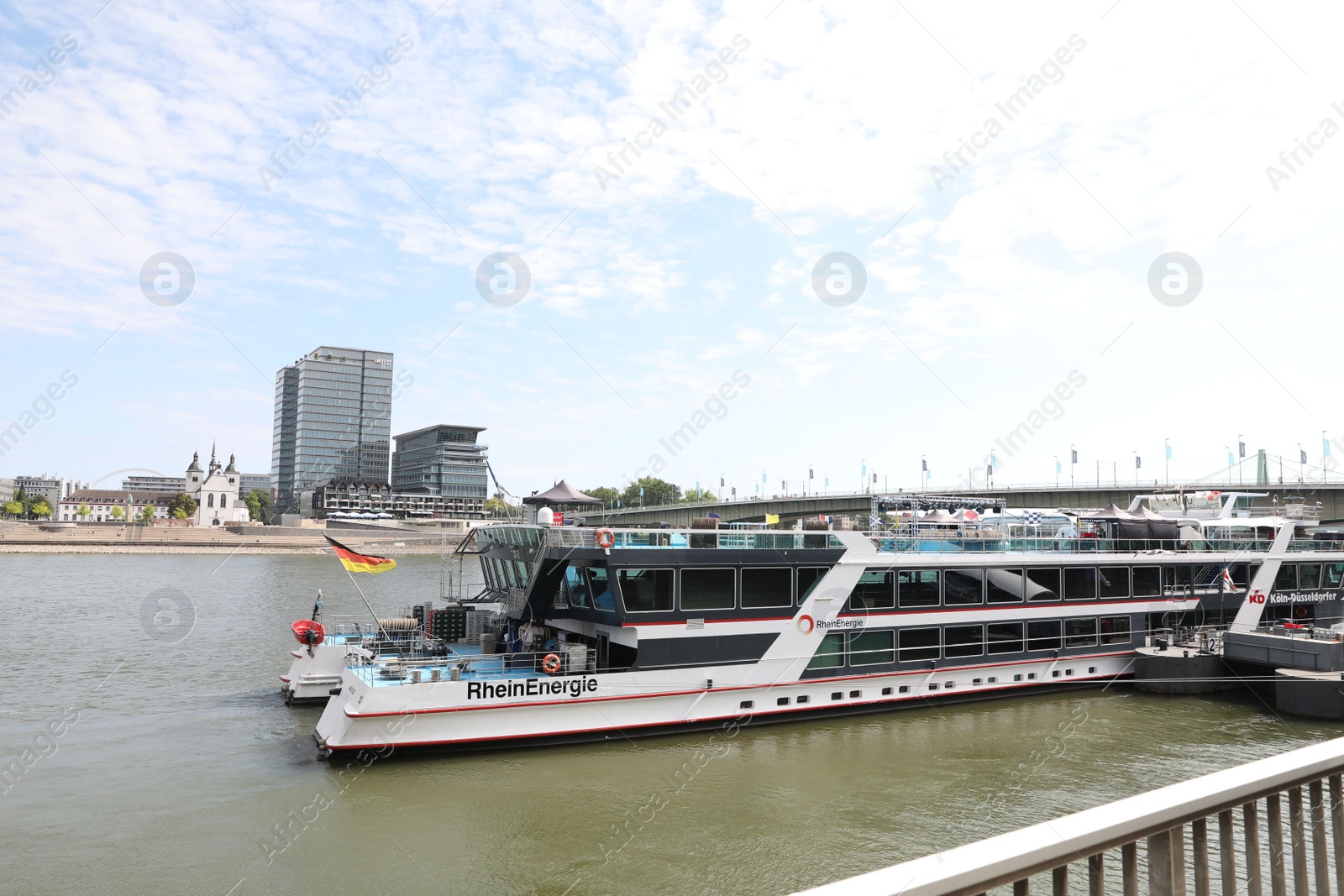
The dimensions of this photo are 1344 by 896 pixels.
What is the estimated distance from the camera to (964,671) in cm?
2116

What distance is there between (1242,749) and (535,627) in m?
15.8

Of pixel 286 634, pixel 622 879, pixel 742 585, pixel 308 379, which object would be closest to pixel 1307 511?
pixel 742 585

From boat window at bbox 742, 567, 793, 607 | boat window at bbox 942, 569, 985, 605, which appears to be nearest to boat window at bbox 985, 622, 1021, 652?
boat window at bbox 942, 569, 985, 605

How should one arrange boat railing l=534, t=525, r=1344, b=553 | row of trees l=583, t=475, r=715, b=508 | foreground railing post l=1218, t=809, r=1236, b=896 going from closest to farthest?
foreground railing post l=1218, t=809, r=1236, b=896, boat railing l=534, t=525, r=1344, b=553, row of trees l=583, t=475, r=715, b=508

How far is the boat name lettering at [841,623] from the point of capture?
19188mm

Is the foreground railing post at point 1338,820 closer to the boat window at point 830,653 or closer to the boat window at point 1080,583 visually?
the boat window at point 830,653

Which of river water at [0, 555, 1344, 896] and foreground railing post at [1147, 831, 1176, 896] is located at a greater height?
foreground railing post at [1147, 831, 1176, 896]

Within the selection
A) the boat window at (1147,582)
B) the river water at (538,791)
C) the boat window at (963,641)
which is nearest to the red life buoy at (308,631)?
the river water at (538,791)

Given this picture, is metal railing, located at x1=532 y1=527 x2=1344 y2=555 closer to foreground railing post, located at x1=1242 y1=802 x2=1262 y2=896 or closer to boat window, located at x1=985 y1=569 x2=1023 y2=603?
boat window, located at x1=985 y1=569 x2=1023 y2=603

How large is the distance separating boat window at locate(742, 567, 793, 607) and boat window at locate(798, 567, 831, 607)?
236mm

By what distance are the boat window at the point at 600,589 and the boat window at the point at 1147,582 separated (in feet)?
52.6

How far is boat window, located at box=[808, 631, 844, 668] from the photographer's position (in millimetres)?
19219

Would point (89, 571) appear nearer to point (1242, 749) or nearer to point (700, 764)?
point (700, 764)

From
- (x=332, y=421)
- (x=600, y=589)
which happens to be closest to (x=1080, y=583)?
(x=600, y=589)
